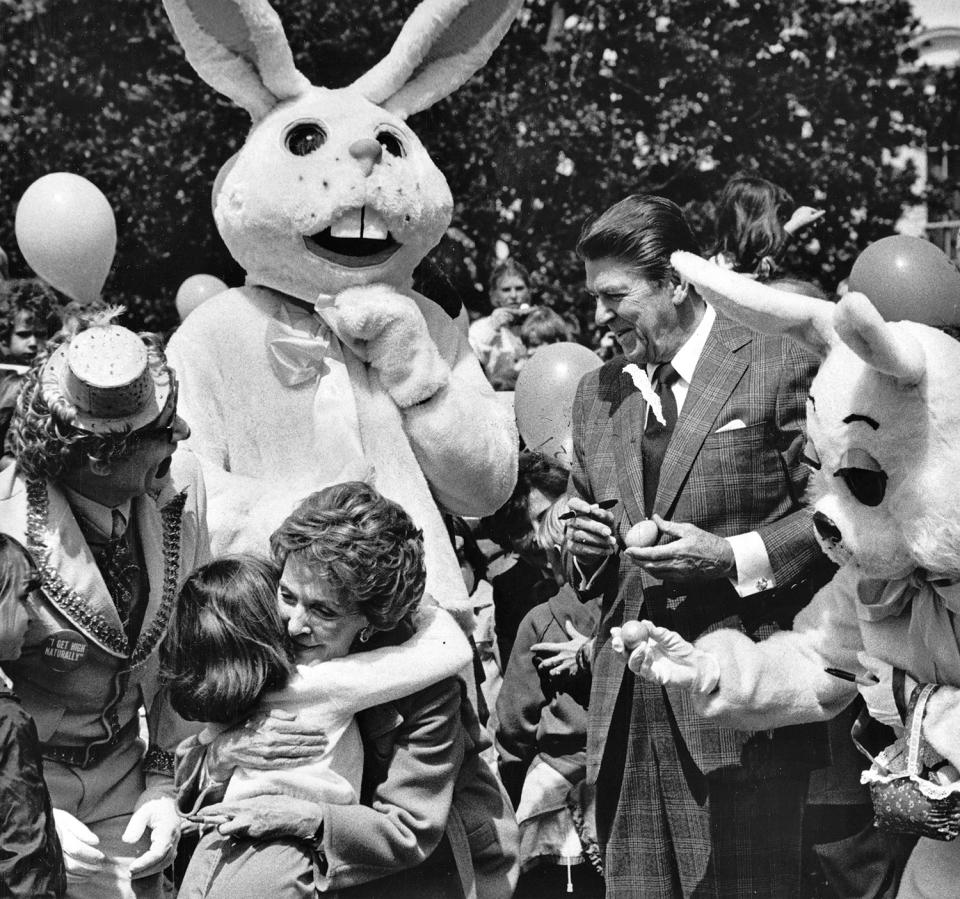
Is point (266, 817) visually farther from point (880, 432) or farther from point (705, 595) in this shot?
point (880, 432)

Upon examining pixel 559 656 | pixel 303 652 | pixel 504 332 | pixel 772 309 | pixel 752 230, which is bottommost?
pixel 504 332

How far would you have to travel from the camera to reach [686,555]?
139 inches

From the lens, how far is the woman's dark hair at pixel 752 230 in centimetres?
531

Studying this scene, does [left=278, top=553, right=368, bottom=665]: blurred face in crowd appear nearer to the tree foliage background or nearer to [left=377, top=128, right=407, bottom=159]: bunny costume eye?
[left=377, top=128, right=407, bottom=159]: bunny costume eye

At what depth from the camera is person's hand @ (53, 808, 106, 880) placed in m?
3.05

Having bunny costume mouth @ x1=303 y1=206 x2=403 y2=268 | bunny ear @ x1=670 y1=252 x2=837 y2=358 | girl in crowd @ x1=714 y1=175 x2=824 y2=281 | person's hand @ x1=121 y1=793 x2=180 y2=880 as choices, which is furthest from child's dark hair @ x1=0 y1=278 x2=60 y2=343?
bunny ear @ x1=670 y1=252 x2=837 y2=358

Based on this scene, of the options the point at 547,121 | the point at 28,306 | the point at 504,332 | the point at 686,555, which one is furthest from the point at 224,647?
the point at 547,121

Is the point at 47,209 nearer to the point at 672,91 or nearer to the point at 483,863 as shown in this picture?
the point at 483,863

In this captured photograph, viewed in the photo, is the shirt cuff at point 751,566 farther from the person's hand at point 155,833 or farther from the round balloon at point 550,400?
the round balloon at point 550,400

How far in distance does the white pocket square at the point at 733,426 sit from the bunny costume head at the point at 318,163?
1.21m

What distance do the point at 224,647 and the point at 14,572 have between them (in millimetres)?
429

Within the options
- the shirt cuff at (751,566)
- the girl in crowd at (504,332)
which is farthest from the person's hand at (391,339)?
the girl in crowd at (504,332)

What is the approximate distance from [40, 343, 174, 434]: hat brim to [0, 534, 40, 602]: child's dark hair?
0.90ft

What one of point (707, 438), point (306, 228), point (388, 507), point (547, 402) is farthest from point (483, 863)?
point (547, 402)
